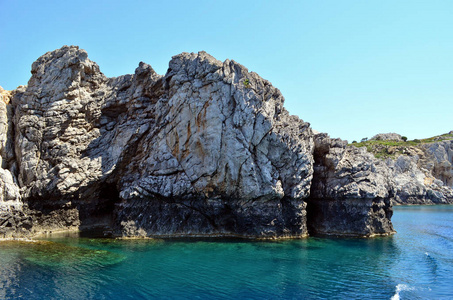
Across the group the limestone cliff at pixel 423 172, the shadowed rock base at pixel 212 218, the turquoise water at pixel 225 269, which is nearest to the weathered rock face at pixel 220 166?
the shadowed rock base at pixel 212 218

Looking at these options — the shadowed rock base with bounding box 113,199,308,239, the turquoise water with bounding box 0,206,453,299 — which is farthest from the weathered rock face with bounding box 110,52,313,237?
the turquoise water with bounding box 0,206,453,299

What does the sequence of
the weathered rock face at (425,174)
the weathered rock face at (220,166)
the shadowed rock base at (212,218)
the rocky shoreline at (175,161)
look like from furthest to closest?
the weathered rock face at (425,174), the rocky shoreline at (175,161), the weathered rock face at (220,166), the shadowed rock base at (212,218)

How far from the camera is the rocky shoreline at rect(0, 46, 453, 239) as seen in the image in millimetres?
40062

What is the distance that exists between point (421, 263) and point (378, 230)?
13.7 meters

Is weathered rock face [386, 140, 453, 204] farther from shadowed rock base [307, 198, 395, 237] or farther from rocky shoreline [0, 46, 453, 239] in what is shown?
shadowed rock base [307, 198, 395, 237]

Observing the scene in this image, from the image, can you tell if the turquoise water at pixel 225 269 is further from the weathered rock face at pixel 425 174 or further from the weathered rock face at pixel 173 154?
the weathered rock face at pixel 425 174

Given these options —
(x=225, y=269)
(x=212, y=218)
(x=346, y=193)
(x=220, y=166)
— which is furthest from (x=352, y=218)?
(x=225, y=269)

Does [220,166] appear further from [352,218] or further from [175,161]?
[352,218]

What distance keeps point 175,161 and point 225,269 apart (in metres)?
18.8

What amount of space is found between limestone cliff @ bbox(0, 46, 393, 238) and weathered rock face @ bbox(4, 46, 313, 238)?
142mm

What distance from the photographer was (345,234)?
4212 cm

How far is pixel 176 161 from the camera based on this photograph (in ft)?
136

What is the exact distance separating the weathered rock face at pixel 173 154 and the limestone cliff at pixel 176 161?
14 cm

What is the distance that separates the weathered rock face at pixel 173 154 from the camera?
132 feet
